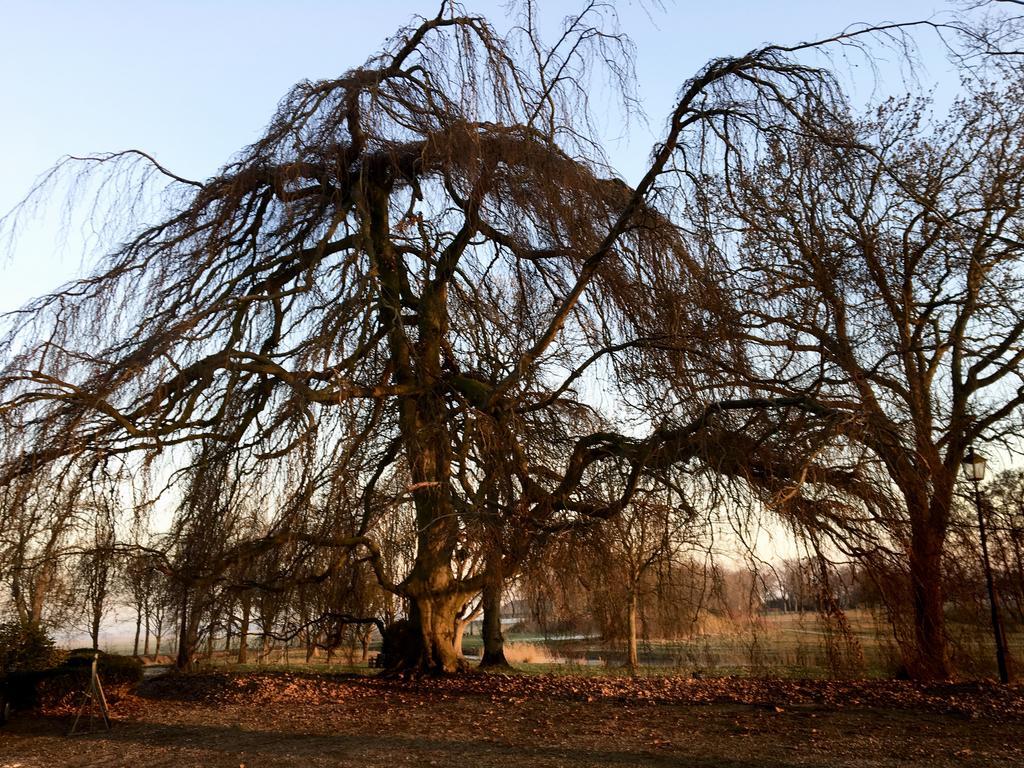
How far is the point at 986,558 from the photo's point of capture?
700cm

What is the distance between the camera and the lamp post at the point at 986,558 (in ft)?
23.1

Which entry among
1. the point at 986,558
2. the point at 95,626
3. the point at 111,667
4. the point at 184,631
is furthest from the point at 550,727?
the point at 95,626

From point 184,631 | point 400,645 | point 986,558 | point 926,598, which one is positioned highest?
point 986,558

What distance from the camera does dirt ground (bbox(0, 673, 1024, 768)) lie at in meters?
5.60

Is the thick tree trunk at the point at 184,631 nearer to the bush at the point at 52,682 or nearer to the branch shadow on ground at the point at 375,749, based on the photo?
the branch shadow on ground at the point at 375,749

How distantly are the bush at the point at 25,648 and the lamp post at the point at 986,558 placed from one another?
31.4ft

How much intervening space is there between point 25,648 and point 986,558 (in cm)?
979

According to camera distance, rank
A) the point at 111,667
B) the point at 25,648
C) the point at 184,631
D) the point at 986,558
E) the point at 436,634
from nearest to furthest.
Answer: the point at 986,558 → the point at 184,631 → the point at 25,648 → the point at 111,667 → the point at 436,634

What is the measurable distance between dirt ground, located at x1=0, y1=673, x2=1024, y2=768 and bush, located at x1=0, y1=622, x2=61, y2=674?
541mm

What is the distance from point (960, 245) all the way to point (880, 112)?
10.2 ft

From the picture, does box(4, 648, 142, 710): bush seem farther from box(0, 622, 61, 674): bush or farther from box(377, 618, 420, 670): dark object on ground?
box(377, 618, 420, 670): dark object on ground

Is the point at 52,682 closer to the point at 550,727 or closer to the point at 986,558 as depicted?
the point at 550,727

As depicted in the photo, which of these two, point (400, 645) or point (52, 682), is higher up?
point (400, 645)

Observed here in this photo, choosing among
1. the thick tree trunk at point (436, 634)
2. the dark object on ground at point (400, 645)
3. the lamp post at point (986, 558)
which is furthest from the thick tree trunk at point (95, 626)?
the lamp post at point (986, 558)
